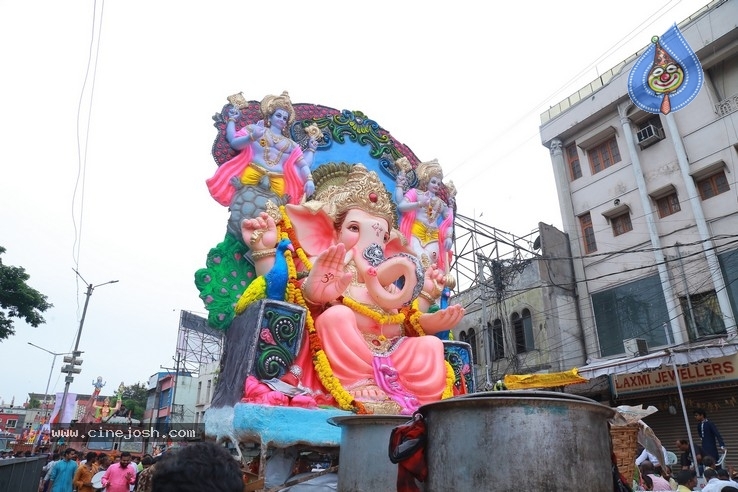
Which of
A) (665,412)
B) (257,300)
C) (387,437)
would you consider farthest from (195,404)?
(387,437)

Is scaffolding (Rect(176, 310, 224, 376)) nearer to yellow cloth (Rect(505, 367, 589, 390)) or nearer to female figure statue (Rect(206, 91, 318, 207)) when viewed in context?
yellow cloth (Rect(505, 367, 589, 390))

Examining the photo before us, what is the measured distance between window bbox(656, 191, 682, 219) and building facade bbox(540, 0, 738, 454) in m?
0.03

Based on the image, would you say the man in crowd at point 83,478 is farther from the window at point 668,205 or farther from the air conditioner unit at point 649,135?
the air conditioner unit at point 649,135

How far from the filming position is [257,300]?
6.13 m

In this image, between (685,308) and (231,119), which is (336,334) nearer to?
(231,119)

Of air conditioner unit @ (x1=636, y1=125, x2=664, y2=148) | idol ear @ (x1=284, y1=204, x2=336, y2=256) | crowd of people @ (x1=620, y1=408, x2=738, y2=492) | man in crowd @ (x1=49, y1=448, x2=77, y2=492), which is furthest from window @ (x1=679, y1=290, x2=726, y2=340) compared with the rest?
man in crowd @ (x1=49, y1=448, x2=77, y2=492)

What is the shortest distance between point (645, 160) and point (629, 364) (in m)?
7.22

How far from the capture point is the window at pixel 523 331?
1647 cm

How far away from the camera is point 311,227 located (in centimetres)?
720

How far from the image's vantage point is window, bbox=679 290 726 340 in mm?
13031

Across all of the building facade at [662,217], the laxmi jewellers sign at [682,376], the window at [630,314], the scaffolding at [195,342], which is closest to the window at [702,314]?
the building facade at [662,217]

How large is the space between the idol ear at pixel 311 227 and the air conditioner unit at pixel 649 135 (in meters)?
12.2

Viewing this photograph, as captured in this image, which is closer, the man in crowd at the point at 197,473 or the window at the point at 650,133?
the man in crowd at the point at 197,473

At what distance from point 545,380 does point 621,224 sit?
670 centimetres
